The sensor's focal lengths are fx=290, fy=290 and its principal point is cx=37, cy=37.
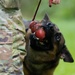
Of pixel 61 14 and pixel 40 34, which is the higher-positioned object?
pixel 40 34

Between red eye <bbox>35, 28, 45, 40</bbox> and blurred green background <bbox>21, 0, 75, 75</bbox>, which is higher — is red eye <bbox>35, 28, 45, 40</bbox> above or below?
above

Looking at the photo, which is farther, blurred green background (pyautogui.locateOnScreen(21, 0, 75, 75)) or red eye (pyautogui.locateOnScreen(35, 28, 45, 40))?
blurred green background (pyautogui.locateOnScreen(21, 0, 75, 75))

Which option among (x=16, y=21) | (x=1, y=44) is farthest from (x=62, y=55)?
(x=1, y=44)

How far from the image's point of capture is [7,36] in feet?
3.80

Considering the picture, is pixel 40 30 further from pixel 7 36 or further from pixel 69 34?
pixel 69 34

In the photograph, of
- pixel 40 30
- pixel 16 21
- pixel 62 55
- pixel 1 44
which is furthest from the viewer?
pixel 62 55

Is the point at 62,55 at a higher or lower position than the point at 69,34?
higher

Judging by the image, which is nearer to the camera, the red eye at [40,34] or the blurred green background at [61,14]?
the red eye at [40,34]

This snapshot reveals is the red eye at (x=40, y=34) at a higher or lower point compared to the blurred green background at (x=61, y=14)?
higher

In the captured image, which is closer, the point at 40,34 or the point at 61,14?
the point at 40,34

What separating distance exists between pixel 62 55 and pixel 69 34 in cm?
115

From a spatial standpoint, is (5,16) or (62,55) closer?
(5,16)

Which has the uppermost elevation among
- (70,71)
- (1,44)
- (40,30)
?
(1,44)

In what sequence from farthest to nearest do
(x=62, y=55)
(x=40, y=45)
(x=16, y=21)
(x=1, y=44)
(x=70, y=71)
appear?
(x=70, y=71) → (x=62, y=55) → (x=40, y=45) → (x=16, y=21) → (x=1, y=44)
